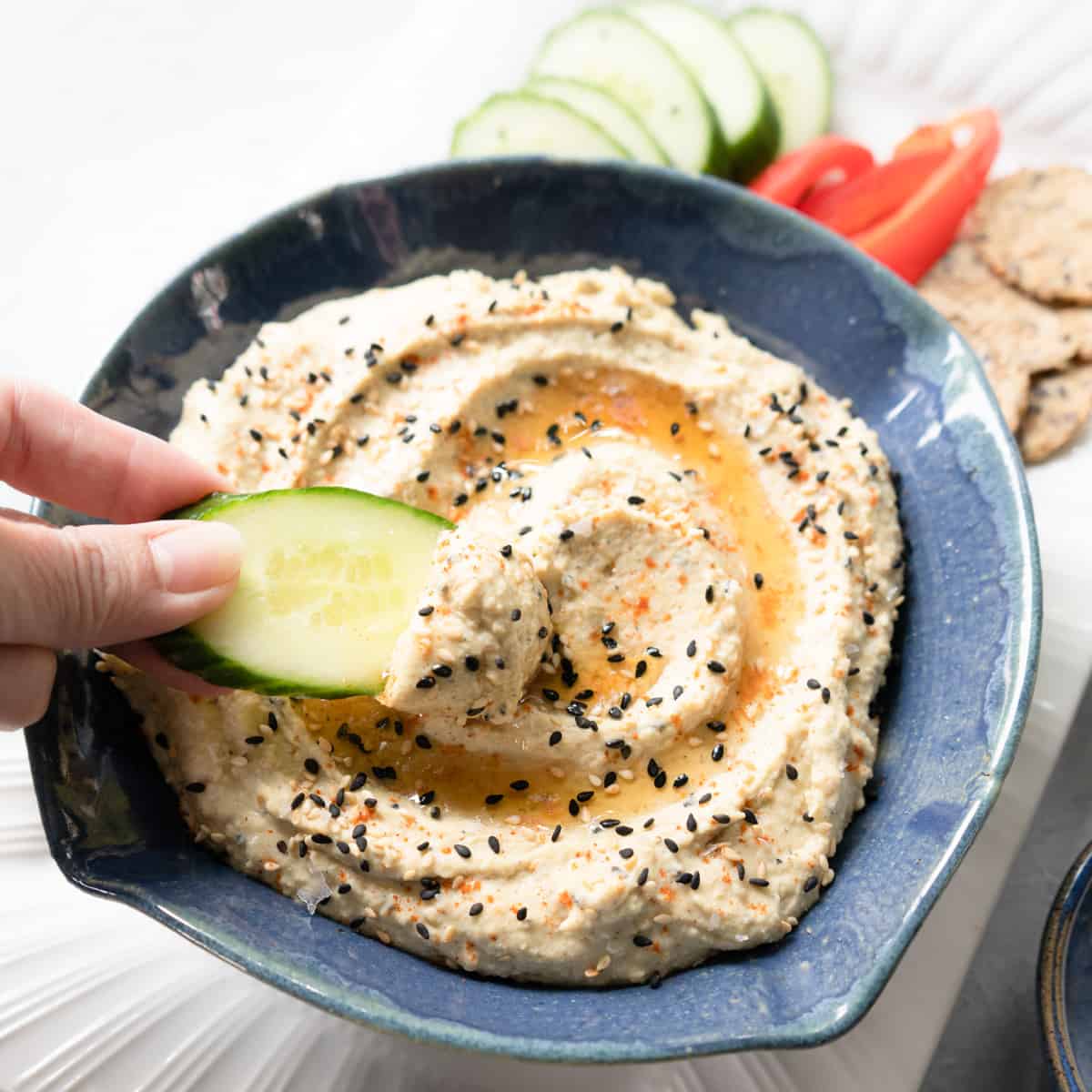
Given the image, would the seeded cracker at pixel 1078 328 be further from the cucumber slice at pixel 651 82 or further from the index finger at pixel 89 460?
the index finger at pixel 89 460

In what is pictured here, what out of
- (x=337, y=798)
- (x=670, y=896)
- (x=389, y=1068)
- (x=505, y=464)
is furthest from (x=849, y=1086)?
(x=505, y=464)

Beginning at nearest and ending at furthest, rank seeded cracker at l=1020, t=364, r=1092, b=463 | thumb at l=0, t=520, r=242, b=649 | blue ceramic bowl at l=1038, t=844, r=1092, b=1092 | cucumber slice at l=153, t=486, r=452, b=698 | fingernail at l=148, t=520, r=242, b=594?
thumb at l=0, t=520, r=242, b=649 → fingernail at l=148, t=520, r=242, b=594 → cucumber slice at l=153, t=486, r=452, b=698 → blue ceramic bowl at l=1038, t=844, r=1092, b=1092 → seeded cracker at l=1020, t=364, r=1092, b=463

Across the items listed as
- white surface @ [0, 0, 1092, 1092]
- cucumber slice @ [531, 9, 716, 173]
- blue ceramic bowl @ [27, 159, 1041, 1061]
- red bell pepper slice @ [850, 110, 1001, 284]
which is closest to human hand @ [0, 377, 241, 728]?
blue ceramic bowl @ [27, 159, 1041, 1061]

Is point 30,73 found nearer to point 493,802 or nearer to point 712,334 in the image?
point 712,334

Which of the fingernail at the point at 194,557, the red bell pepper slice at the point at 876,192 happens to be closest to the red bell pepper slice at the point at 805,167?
the red bell pepper slice at the point at 876,192

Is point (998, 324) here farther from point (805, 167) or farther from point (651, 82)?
point (651, 82)

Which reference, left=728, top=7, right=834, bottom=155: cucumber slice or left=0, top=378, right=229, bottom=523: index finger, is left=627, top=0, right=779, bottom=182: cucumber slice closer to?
left=728, top=7, right=834, bottom=155: cucumber slice

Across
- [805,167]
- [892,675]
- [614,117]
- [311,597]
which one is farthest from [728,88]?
[311,597]
